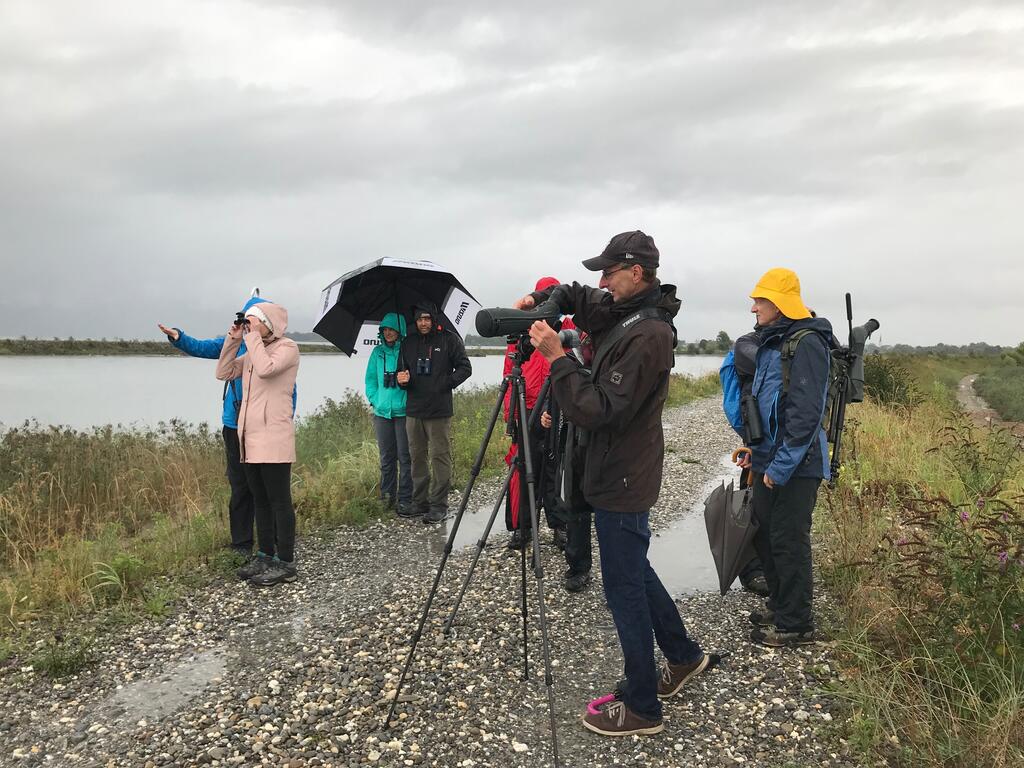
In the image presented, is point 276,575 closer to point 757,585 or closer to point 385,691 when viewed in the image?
point 385,691

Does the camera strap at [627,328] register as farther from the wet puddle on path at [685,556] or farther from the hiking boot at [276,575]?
the hiking boot at [276,575]

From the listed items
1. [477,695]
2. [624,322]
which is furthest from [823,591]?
[624,322]

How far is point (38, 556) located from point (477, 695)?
425 cm

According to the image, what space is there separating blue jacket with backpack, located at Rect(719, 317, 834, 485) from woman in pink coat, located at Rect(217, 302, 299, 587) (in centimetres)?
345

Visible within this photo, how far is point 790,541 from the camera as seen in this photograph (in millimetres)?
3814

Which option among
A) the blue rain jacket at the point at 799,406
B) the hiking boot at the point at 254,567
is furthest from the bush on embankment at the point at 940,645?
the hiking boot at the point at 254,567

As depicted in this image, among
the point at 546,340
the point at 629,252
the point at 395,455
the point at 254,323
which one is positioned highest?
the point at 629,252

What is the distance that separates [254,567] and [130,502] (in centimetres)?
375

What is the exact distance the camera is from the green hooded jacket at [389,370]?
686 centimetres

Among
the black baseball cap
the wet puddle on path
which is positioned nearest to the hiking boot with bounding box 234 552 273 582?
the wet puddle on path

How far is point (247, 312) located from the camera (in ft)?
16.3

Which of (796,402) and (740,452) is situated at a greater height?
(796,402)

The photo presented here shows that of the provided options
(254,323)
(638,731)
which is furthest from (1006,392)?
(254,323)

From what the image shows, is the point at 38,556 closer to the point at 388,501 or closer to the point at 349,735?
the point at 388,501
